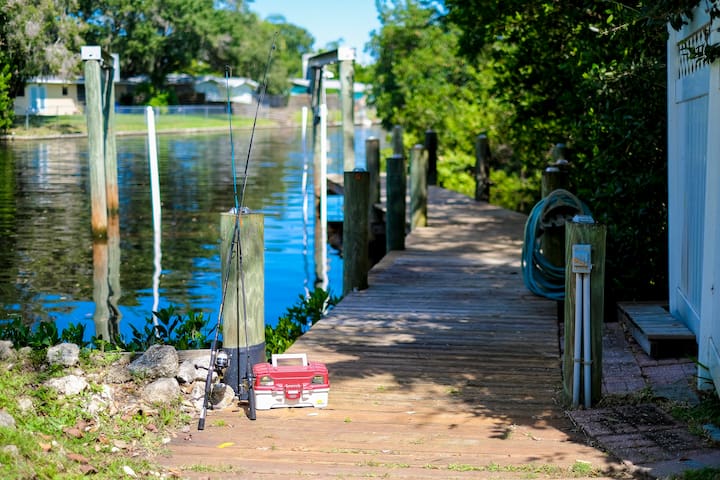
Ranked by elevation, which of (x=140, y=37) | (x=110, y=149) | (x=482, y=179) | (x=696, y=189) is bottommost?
(x=482, y=179)

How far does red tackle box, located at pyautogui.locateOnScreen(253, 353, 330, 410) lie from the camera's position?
20.6 feet

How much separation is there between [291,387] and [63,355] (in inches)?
58.5

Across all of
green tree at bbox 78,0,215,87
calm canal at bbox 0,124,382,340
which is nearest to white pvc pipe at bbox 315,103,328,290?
calm canal at bbox 0,124,382,340

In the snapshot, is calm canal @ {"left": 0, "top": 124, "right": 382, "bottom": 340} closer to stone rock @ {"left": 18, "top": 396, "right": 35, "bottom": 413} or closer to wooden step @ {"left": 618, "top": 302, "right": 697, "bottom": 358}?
stone rock @ {"left": 18, "top": 396, "right": 35, "bottom": 413}

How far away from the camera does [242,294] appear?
663 cm

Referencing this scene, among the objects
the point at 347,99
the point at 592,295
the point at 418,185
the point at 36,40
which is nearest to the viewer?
the point at 592,295

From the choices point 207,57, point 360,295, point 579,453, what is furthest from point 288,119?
point 579,453

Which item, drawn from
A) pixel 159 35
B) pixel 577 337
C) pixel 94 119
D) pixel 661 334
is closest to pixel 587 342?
pixel 577 337

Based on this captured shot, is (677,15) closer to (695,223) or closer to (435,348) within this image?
(695,223)

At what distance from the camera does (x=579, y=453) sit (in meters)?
5.34

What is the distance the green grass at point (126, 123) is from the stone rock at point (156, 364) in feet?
75.6

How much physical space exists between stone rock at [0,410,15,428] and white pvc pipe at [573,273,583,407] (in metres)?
3.21

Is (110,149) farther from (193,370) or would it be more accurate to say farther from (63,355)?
(193,370)

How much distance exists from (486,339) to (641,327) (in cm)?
129
